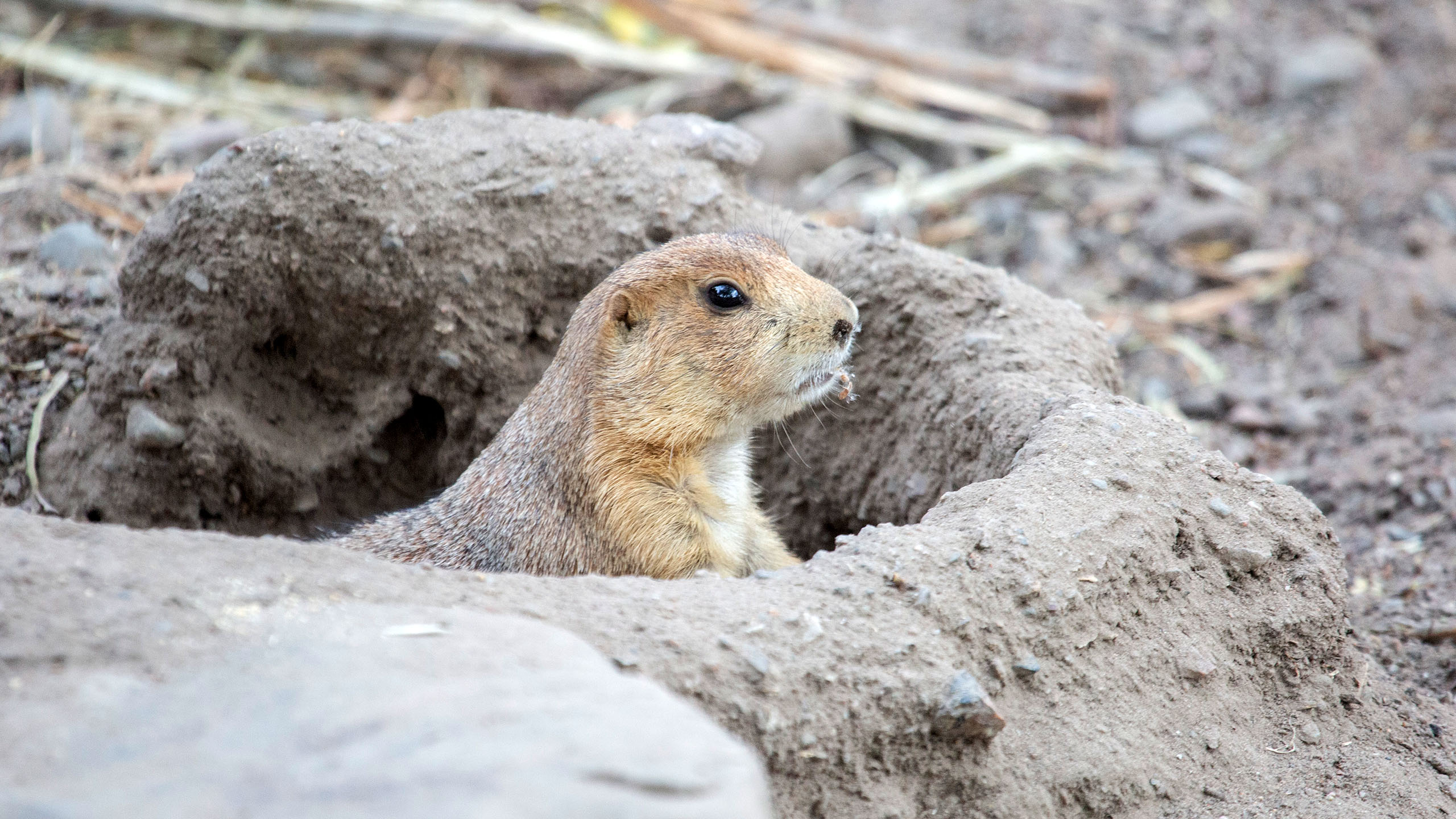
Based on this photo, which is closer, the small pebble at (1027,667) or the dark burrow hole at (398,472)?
the small pebble at (1027,667)

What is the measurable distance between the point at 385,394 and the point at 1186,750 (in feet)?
11.8

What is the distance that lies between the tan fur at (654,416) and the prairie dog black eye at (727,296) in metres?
0.02

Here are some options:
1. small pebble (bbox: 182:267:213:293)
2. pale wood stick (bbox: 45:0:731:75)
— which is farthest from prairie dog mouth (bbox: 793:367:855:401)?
pale wood stick (bbox: 45:0:731:75)

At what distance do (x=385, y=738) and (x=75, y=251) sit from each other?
14.9 feet

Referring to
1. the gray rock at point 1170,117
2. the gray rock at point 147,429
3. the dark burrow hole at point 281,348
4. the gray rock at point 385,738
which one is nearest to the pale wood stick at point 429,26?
the gray rock at point 1170,117

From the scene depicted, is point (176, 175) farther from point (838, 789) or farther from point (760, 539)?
point (838, 789)

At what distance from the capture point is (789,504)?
562 cm

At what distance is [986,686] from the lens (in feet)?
10.8

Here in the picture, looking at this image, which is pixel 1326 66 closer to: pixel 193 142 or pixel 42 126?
pixel 193 142

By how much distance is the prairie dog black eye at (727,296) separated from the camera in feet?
13.9

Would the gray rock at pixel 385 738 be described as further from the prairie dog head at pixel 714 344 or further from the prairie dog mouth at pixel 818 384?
the prairie dog mouth at pixel 818 384

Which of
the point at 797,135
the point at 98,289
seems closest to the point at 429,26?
the point at 797,135

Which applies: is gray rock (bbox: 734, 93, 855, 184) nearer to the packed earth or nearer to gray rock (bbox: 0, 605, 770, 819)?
the packed earth

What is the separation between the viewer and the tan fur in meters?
4.16
